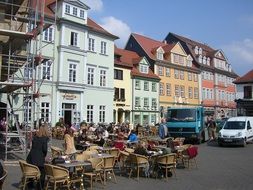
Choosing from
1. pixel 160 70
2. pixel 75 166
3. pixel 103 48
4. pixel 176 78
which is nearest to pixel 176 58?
pixel 176 78

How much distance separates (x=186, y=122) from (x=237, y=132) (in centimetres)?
371

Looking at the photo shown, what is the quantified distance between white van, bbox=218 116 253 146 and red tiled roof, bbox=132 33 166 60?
29.4 meters

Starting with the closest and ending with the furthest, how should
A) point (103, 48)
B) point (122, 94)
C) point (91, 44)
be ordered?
point (91, 44) < point (103, 48) < point (122, 94)

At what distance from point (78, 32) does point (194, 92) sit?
108 ft

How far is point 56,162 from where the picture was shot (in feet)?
36.7

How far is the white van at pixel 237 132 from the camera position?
26875 mm

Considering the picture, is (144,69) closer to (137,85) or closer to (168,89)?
(137,85)

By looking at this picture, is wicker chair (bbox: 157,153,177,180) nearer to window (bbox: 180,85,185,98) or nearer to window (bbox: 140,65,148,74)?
window (bbox: 140,65,148,74)

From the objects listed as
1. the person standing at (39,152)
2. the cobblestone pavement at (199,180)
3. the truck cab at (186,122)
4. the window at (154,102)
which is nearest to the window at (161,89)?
the window at (154,102)

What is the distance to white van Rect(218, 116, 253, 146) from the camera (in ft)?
88.2

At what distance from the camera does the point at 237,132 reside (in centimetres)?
2680

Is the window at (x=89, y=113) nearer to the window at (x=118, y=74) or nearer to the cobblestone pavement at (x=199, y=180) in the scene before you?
the window at (x=118, y=74)

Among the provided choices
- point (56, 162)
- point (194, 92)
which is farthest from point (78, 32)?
point (194, 92)

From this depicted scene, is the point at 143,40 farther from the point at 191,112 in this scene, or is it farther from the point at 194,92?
the point at 191,112
